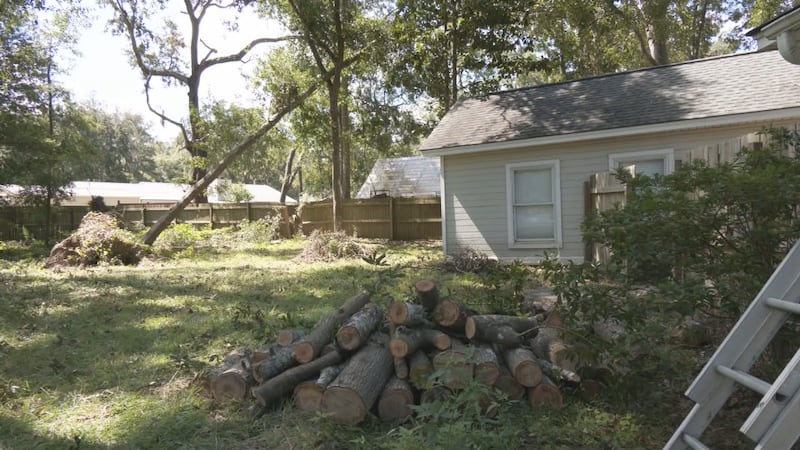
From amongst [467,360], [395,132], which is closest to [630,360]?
[467,360]

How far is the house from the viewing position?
8.91 m

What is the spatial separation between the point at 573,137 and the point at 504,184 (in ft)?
5.63

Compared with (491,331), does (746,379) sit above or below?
above

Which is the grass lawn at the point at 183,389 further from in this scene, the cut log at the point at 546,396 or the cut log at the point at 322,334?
the cut log at the point at 322,334

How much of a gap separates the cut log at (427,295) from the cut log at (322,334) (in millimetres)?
685

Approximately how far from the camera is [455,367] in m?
3.34

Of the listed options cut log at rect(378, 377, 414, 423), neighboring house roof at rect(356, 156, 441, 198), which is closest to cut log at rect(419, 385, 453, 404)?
cut log at rect(378, 377, 414, 423)

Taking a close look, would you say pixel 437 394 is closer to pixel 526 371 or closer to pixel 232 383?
pixel 526 371

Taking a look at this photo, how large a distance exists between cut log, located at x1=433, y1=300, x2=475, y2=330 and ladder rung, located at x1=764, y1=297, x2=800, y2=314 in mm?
2025

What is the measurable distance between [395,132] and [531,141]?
14.2 meters

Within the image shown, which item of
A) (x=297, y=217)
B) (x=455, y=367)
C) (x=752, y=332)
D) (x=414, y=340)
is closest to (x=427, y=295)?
(x=414, y=340)

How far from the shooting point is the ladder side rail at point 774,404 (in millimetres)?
1903

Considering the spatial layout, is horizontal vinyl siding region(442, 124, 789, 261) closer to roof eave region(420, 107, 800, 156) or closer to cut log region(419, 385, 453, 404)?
roof eave region(420, 107, 800, 156)

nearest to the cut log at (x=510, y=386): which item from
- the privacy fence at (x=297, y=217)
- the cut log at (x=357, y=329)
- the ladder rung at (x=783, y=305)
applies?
the cut log at (x=357, y=329)
